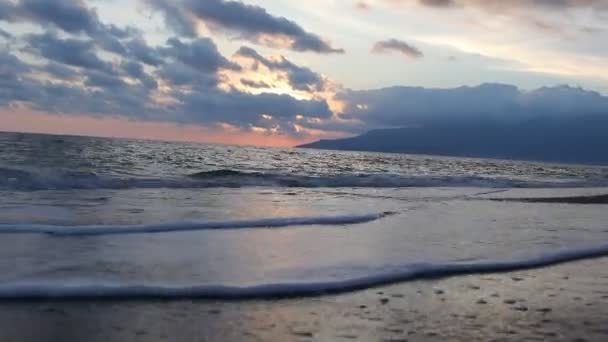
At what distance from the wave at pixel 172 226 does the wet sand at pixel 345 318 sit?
4.42m

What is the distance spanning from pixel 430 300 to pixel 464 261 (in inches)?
84.0

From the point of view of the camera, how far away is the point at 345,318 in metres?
4.86

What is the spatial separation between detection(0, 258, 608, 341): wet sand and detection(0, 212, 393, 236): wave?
442 cm

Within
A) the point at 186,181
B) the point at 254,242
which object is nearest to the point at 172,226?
the point at 254,242

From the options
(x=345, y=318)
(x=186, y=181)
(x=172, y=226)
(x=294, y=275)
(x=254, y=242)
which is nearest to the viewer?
(x=345, y=318)

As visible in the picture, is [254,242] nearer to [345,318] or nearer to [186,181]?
[345,318]

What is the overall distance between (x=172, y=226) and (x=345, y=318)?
19.5 ft

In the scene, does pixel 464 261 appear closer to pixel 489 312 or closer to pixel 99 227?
pixel 489 312

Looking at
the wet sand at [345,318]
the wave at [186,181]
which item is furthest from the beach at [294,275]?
the wave at [186,181]

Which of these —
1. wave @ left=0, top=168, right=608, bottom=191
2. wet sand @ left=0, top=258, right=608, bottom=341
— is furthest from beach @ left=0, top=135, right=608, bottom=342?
wave @ left=0, top=168, right=608, bottom=191

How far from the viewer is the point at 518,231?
10836mm

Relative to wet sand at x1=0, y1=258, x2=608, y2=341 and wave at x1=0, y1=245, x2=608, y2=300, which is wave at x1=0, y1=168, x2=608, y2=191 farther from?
wet sand at x1=0, y1=258, x2=608, y2=341

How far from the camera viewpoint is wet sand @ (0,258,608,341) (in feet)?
14.4

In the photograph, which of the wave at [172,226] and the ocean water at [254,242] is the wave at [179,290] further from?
the wave at [172,226]
